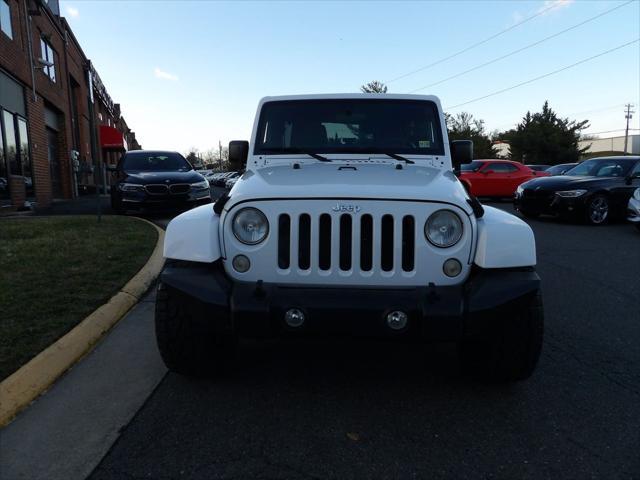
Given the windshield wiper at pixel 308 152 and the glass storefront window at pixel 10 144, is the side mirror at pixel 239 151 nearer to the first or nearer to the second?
the windshield wiper at pixel 308 152

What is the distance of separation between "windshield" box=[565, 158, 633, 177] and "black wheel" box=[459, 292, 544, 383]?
1012 centimetres

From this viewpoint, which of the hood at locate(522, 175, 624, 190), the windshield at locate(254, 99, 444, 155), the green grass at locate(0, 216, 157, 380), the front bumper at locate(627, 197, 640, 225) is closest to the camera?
the green grass at locate(0, 216, 157, 380)

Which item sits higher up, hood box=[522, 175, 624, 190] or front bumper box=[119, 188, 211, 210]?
hood box=[522, 175, 624, 190]

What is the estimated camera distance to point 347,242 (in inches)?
106

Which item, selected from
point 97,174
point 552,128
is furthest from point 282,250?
point 552,128

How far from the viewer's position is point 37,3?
53.2ft

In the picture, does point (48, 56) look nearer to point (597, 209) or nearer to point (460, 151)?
point (597, 209)

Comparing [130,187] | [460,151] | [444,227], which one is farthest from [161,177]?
[444,227]

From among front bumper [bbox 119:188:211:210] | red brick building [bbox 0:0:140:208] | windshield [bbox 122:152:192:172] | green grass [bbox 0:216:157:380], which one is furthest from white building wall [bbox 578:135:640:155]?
green grass [bbox 0:216:157:380]

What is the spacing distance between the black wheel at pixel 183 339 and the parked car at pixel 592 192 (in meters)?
9.87

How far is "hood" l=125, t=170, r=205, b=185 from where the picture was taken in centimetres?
1048

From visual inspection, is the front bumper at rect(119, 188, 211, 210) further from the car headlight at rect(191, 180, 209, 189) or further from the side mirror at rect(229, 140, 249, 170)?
the side mirror at rect(229, 140, 249, 170)

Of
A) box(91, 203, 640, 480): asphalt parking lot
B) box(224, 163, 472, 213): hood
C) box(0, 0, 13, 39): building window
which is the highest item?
box(0, 0, 13, 39): building window

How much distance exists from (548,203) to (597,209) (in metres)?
0.95
